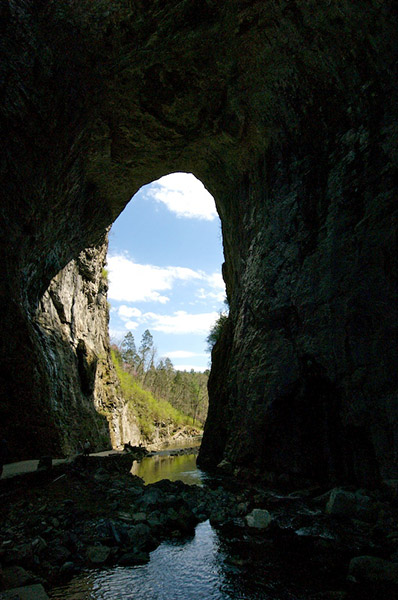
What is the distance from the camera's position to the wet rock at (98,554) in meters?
4.57

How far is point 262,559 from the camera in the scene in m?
4.82

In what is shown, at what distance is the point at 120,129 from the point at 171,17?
4.64m

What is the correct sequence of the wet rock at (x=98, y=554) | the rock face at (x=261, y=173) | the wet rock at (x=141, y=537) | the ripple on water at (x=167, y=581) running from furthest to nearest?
the rock face at (x=261, y=173) < the wet rock at (x=141, y=537) < the wet rock at (x=98, y=554) < the ripple on water at (x=167, y=581)

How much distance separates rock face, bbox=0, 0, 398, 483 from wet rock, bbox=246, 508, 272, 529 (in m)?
2.44

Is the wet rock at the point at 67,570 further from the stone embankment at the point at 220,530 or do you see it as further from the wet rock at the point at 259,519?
the wet rock at the point at 259,519

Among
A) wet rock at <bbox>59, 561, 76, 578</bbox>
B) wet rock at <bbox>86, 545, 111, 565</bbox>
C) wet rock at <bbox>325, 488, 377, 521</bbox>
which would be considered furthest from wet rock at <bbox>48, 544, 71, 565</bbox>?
wet rock at <bbox>325, 488, 377, 521</bbox>

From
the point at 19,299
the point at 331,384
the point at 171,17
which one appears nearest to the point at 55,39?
the point at 171,17

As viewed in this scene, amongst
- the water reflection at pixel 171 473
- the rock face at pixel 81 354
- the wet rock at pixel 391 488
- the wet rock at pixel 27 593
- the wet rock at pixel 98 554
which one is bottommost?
the water reflection at pixel 171 473

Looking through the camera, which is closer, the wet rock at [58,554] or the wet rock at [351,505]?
the wet rock at [58,554]

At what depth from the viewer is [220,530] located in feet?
20.6

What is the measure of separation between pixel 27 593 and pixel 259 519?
4.50 m

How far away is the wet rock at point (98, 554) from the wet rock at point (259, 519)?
9.84ft

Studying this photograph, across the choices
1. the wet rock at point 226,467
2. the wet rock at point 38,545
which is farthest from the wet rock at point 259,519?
the wet rock at point 226,467

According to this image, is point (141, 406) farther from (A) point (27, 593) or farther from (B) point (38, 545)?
(A) point (27, 593)
